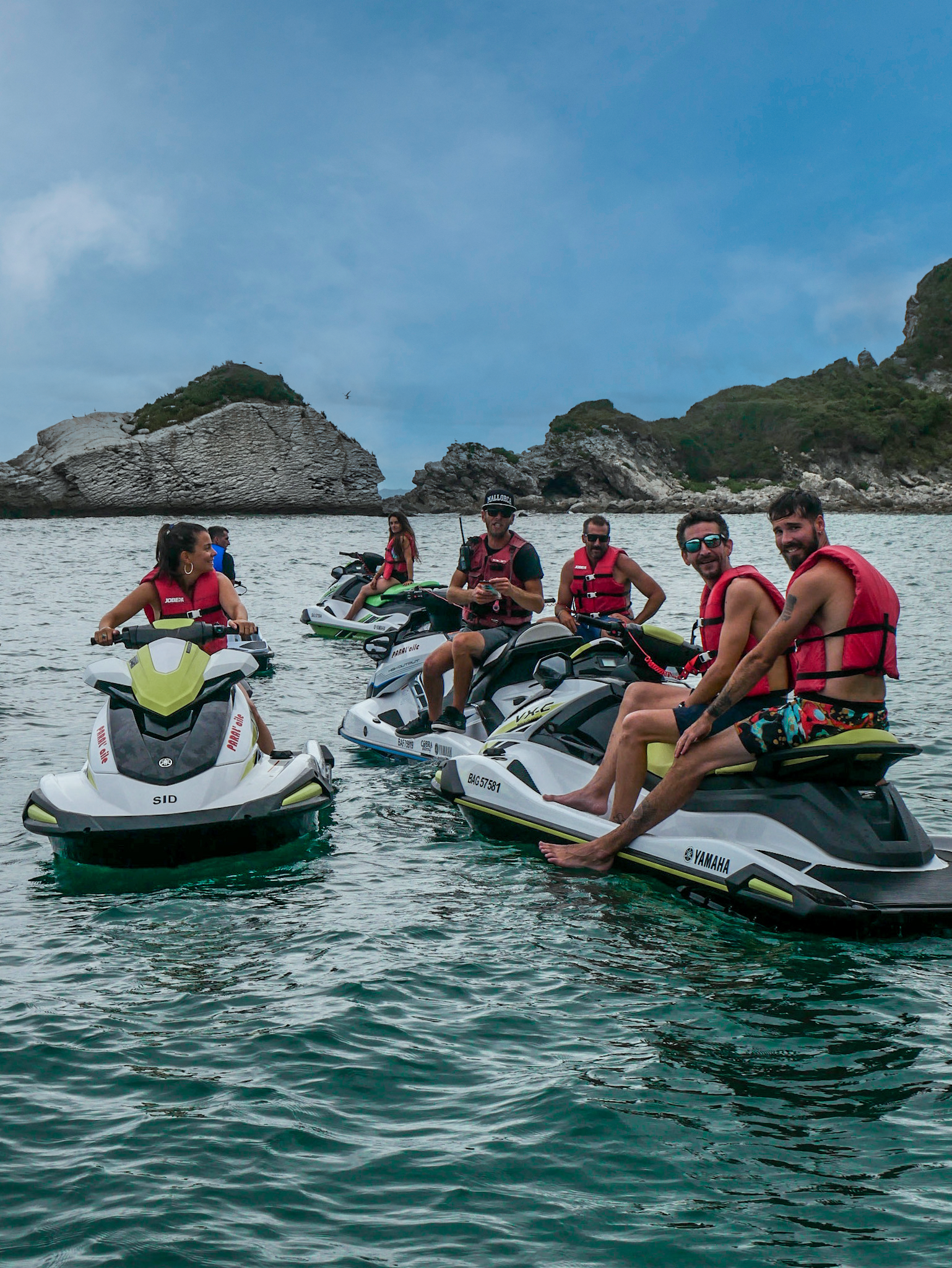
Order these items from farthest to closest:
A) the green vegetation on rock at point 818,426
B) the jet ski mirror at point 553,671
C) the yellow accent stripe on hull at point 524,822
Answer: the green vegetation on rock at point 818,426 < the jet ski mirror at point 553,671 < the yellow accent stripe on hull at point 524,822

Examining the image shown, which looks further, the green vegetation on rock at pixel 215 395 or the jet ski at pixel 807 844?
the green vegetation on rock at pixel 215 395

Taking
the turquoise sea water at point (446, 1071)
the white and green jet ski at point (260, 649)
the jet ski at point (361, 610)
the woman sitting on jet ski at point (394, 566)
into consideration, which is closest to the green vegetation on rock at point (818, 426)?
the jet ski at point (361, 610)

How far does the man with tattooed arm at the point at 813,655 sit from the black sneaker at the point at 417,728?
145 inches

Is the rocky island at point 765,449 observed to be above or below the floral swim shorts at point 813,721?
above

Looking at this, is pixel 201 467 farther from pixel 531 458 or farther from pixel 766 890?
pixel 766 890

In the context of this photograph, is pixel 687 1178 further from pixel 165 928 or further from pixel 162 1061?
pixel 165 928

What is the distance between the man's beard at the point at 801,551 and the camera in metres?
5.27

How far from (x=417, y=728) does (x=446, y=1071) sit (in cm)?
524

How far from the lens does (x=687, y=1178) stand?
3.19 m

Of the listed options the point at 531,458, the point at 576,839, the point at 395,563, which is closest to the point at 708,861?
the point at 576,839

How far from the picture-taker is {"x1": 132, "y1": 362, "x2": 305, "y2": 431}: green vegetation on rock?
106 metres

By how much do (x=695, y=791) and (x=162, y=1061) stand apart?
9.28 feet

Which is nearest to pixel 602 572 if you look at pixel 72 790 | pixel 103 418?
pixel 72 790

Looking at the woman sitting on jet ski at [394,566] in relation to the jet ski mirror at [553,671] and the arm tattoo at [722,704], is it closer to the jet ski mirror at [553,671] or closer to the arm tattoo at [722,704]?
the jet ski mirror at [553,671]
